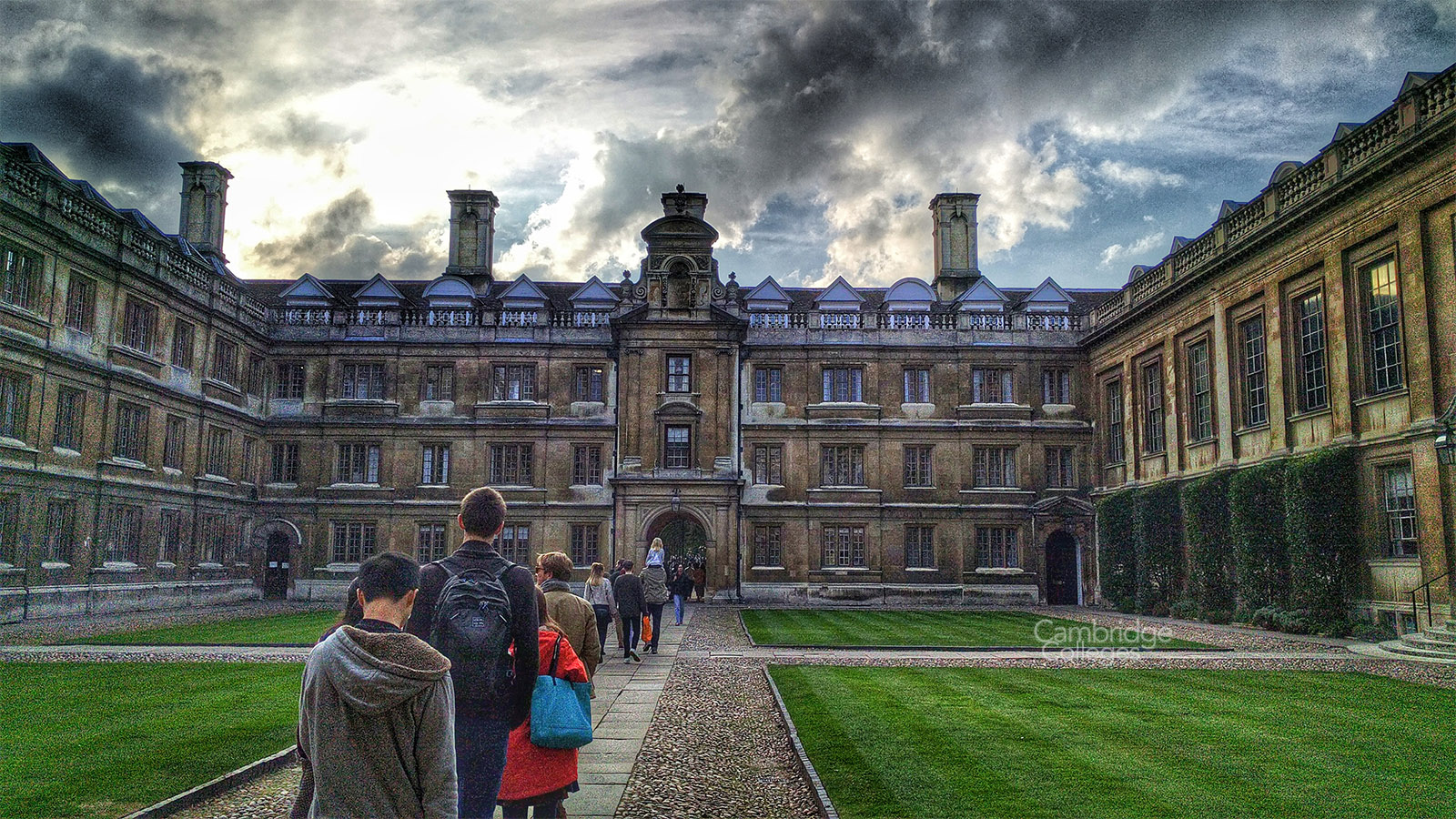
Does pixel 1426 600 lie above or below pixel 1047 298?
below

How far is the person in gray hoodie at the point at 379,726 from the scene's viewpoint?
12.4 ft

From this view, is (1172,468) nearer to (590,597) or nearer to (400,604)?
(590,597)

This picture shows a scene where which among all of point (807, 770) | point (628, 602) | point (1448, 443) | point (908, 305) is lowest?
point (807, 770)

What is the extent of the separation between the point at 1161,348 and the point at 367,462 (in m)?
30.3

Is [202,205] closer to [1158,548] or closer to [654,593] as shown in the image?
[654,593]

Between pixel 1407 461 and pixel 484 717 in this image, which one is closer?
pixel 484 717

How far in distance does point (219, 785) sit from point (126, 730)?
3098mm

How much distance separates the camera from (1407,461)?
21844mm

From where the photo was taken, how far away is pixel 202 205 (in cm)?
4200

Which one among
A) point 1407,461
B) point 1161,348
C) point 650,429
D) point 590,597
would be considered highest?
point 1161,348

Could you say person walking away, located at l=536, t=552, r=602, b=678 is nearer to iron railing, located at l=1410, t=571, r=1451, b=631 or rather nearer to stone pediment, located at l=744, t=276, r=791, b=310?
iron railing, located at l=1410, t=571, r=1451, b=631

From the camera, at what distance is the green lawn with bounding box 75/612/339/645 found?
20.4 meters

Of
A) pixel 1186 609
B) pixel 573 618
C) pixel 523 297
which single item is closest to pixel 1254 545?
pixel 1186 609

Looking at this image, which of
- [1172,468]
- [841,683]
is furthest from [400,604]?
[1172,468]
